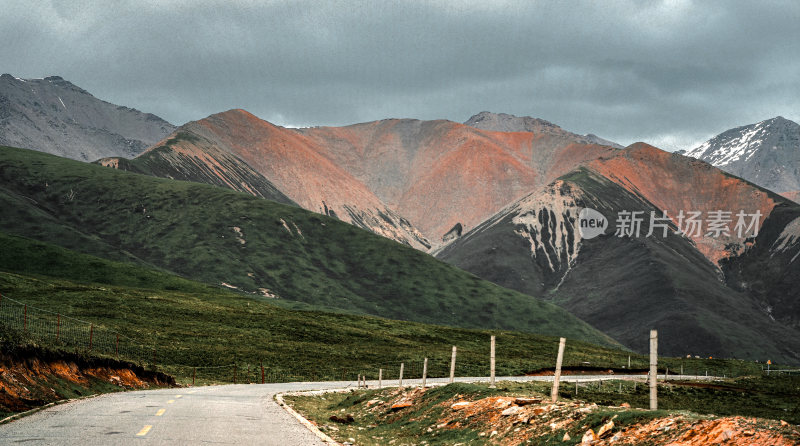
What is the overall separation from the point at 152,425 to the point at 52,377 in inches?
524

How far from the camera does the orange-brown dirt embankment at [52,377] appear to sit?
1009 inches

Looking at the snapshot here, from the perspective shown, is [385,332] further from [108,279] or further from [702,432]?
[702,432]

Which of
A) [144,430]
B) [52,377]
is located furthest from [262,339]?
[144,430]

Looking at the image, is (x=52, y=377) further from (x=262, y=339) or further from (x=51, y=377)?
(x=262, y=339)

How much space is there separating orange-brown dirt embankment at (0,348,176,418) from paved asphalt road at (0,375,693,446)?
128 cm

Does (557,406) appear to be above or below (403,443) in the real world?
above

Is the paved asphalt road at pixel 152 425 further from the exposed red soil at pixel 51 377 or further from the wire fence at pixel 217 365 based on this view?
the wire fence at pixel 217 365

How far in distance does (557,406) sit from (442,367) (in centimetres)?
8067

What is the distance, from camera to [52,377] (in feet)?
104

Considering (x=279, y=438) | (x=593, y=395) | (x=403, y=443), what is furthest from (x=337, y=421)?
(x=593, y=395)

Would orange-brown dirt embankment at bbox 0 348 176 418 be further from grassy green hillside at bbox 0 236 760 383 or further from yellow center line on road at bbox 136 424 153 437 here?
grassy green hillside at bbox 0 236 760 383

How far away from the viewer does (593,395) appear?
5425 centimetres

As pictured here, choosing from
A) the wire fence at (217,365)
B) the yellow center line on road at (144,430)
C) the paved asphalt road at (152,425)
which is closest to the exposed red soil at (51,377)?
the paved asphalt road at (152,425)

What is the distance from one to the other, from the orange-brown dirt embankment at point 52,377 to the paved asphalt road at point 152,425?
1.28m
